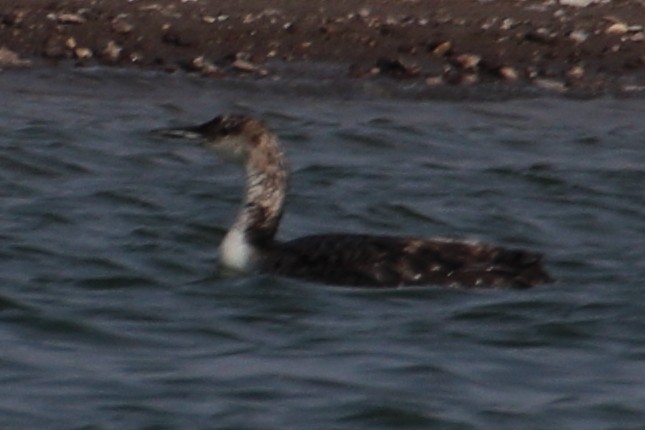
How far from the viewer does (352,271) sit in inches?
473

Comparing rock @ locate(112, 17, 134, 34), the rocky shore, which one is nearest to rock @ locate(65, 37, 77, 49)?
the rocky shore

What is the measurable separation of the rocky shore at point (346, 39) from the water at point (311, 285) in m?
0.36

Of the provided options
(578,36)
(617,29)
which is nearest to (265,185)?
(578,36)

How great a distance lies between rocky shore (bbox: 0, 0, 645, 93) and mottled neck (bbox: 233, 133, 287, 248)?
422 cm

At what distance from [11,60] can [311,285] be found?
565cm

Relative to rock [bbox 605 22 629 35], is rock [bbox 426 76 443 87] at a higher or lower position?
lower

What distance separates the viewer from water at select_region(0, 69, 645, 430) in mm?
10133

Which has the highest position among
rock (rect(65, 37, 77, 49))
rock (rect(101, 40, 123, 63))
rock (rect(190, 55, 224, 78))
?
rock (rect(65, 37, 77, 49))

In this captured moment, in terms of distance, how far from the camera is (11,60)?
56.2ft

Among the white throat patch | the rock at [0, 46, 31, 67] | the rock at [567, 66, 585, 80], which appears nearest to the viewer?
the white throat patch

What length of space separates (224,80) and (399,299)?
5.53m

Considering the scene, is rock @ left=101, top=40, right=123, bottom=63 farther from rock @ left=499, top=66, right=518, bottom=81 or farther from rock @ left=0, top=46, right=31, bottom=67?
rock @ left=499, top=66, right=518, bottom=81

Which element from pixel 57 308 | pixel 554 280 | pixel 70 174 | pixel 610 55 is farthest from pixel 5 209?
pixel 610 55

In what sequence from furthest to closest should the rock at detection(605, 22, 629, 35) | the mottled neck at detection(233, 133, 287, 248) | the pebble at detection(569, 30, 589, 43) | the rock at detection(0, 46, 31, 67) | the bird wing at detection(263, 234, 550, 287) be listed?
1. the rock at detection(605, 22, 629, 35)
2. the pebble at detection(569, 30, 589, 43)
3. the rock at detection(0, 46, 31, 67)
4. the mottled neck at detection(233, 133, 287, 248)
5. the bird wing at detection(263, 234, 550, 287)
